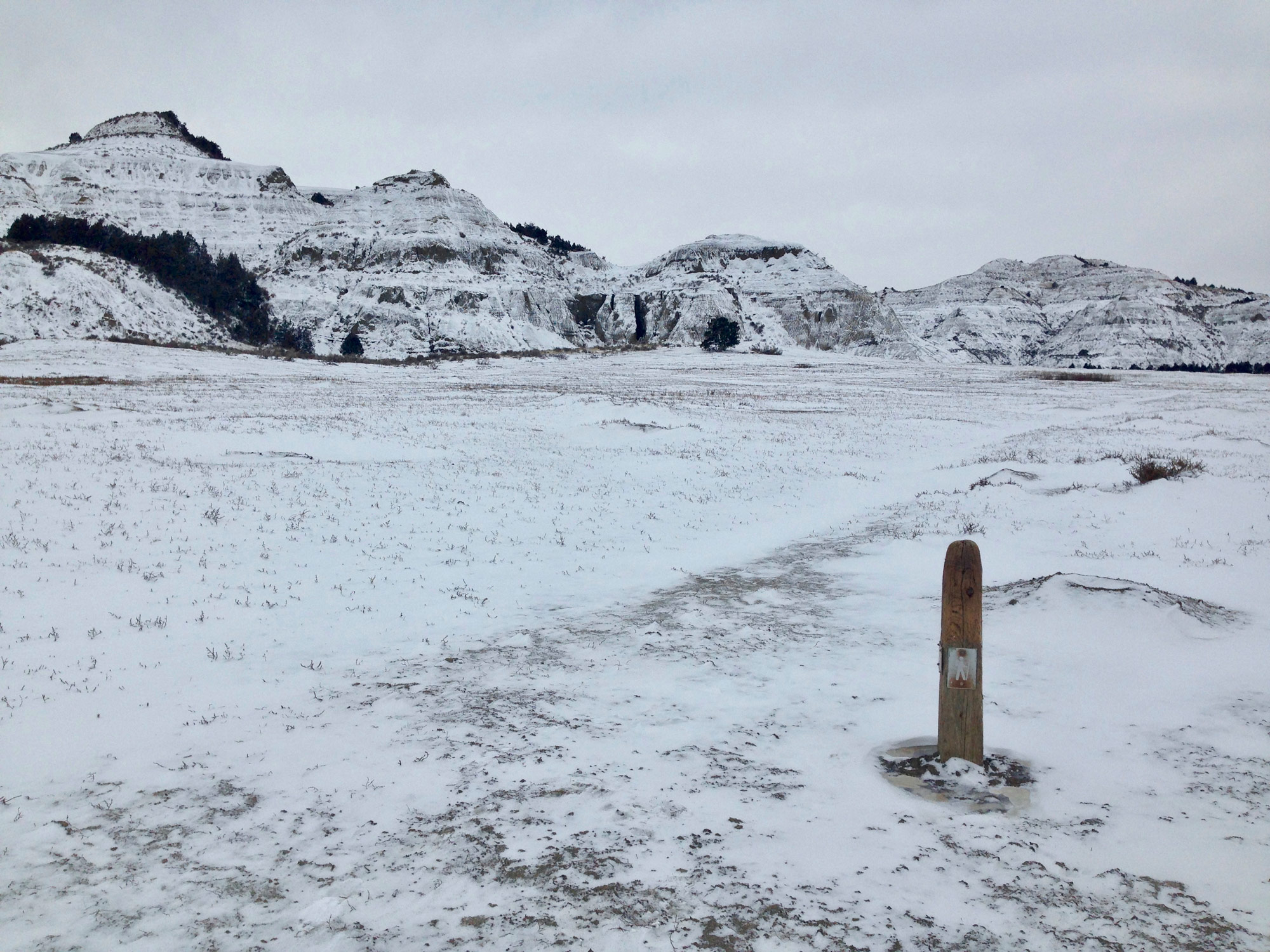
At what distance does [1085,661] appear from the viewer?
7336mm

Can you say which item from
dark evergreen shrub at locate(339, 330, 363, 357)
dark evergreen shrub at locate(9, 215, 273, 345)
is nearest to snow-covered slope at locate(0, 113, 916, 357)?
dark evergreen shrub at locate(339, 330, 363, 357)

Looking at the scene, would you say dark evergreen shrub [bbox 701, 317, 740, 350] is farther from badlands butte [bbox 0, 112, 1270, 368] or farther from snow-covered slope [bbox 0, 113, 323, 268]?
snow-covered slope [bbox 0, 113, 323, 268]

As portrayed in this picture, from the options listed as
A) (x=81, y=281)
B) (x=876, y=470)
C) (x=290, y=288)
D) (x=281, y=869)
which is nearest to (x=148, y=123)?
(x=290, y=288)

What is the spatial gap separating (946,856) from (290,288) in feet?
379

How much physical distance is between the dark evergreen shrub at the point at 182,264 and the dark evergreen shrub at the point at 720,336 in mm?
58036

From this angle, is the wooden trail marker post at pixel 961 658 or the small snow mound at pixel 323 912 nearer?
the small snow mound at pixel 323 912

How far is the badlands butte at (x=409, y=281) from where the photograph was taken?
77000 mm

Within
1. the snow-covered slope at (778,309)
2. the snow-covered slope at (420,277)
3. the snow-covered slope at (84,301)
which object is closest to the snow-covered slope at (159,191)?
the snow-covered slope at (420,277)

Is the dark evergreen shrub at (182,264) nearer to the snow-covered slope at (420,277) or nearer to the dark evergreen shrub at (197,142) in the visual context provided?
the snow-covered slope at (420,277)

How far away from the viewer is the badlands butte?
77.0 meters

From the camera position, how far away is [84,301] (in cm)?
6931

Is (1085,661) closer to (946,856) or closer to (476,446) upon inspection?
(946,856)

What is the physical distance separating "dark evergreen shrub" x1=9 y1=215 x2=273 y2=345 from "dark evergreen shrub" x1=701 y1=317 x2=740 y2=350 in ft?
190

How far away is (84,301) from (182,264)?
17827mm
